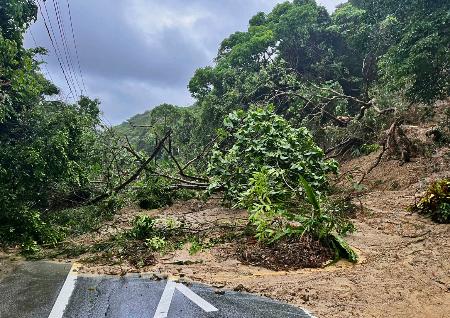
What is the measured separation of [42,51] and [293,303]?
1338cm

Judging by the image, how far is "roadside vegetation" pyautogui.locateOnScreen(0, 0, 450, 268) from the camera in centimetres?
745

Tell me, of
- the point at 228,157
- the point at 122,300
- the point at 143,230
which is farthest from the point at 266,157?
the point at 122,300

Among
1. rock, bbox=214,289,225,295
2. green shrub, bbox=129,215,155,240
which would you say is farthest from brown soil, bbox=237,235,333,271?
green shrub, bbox=129,215,155,240

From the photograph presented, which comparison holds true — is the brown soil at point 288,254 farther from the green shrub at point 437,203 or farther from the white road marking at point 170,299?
the green shrub at point 437,203

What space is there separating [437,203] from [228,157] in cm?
453

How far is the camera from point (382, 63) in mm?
14203

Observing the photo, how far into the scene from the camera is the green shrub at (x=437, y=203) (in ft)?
25.6

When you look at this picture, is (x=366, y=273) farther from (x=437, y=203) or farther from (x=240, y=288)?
(x=437, y=203)

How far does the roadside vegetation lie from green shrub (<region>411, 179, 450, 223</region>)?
3 cm

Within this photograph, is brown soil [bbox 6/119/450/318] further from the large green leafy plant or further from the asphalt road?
the large green leafy plant

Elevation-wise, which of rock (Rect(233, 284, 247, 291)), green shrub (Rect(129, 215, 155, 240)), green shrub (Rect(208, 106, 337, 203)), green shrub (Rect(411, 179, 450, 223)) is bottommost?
rock (Rect(233, 284, 247, 291))

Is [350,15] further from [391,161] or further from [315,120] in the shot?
[391,161]

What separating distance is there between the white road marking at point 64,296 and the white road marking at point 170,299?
110 cm

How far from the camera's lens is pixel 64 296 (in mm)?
5227
